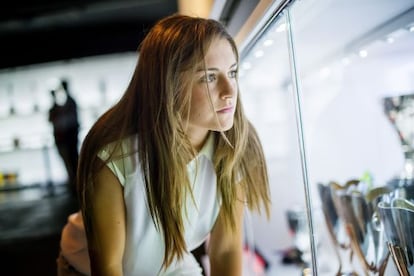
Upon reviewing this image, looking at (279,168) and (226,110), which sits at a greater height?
(226,110)

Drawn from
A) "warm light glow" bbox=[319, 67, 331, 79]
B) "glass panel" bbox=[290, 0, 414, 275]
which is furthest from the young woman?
"warm light glow" bbox=[319, 67, 331, 79]

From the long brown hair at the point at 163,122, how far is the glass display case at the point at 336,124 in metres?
0.20

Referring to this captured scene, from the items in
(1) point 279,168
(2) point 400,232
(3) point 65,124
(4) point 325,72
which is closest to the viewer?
(2) point 400,232

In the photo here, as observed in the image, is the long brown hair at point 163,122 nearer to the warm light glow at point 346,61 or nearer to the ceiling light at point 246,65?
the ceiling light at point 246,65

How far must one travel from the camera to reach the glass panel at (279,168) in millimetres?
1891

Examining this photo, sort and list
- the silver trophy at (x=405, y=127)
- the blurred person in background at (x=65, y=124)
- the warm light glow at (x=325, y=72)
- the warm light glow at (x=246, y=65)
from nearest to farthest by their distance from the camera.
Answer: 1. the silver trophy at (x=405, y=127)
2. the warm light glow at (x=246, y=65)
3. the warm light glow at (x=325, y=72)
4. the blurred person in background at (x=65, y=124)

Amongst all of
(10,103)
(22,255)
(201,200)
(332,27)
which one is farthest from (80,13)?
(201,200)

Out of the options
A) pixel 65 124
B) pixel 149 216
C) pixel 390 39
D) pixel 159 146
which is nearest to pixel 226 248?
pixel 149 216

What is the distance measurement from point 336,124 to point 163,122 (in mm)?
1231

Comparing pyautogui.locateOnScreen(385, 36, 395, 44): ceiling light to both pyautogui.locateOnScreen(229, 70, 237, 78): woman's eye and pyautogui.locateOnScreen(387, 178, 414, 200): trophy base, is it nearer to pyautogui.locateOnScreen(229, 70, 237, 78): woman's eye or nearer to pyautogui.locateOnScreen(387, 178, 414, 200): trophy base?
pyautogui.locateOnScreen(387, 178, 414, 200): trophy base

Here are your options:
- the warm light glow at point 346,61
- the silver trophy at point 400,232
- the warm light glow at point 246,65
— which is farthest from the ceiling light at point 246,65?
the silver trophy at point 400,232

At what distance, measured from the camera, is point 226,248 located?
40.0 inches

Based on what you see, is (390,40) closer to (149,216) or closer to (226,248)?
(226,248)

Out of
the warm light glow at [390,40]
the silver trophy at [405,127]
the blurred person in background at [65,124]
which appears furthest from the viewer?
the blurred person in background at [65,124]
